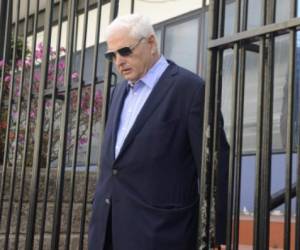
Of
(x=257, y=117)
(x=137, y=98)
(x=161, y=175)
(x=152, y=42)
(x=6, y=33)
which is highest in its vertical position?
(x=6, y=33)

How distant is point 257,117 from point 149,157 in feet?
1.76

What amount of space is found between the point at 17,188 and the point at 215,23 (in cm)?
243

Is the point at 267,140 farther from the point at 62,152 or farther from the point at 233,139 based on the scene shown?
the point at 62,152

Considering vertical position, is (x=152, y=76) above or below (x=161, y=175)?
above

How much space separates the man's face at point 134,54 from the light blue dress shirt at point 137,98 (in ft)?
0.11

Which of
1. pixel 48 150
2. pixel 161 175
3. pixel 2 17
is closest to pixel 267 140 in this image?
pixel 161 175

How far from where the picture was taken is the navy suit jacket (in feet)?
9.93

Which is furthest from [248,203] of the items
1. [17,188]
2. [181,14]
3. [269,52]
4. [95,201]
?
[181,14]

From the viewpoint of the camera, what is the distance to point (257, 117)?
2828 millimetres

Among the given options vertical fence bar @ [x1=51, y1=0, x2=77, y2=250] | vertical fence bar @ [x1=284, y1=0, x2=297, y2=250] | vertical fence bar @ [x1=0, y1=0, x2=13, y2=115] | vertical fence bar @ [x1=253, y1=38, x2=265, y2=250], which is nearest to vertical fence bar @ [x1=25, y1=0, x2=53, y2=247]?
vertical fence bar @ [x1=51, y1=0, x2=77, y2=250]

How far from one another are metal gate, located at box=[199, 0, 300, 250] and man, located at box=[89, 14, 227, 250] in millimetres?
111

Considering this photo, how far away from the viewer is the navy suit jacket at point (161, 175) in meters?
3.03

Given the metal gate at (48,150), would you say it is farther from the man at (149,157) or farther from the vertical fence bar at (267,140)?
the vertical fence bar at (267,140)

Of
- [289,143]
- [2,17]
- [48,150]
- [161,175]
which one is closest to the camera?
[289,143]
